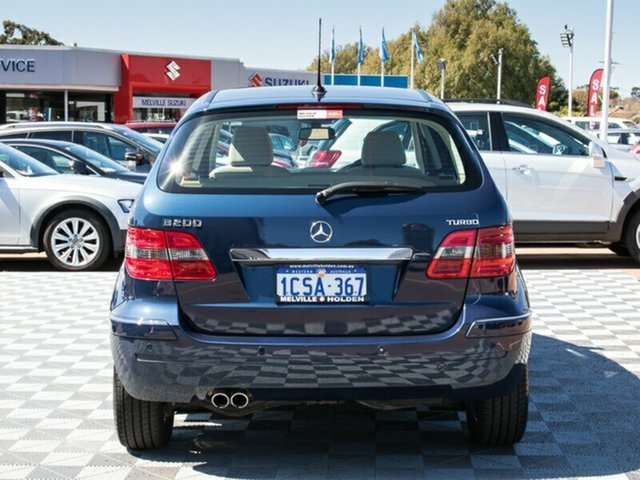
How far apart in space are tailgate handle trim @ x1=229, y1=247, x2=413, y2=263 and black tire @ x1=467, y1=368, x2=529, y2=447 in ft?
2.94

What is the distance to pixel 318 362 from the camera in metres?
4.11

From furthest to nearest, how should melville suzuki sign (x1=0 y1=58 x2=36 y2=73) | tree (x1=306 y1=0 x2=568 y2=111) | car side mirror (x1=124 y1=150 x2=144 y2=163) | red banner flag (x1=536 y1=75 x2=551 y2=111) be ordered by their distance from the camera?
tree (x1=306 y1=0 x2=568 y2=111) < red banner flag (x1=536 y1=75 x2=551 y2=111) < melville suzuki sign (x1=0 y1=58 x2=36 y2=73) < car side mirror (x1=124 y1=150 x2=144 y2=163)

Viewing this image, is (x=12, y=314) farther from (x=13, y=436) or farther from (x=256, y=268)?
(x=256, y=268)

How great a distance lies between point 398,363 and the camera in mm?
4129

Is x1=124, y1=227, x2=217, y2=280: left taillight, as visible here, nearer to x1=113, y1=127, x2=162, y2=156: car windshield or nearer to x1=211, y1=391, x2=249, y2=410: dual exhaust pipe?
x1=211, y1=391, x2=249, y2=410: dual exhaust pipe

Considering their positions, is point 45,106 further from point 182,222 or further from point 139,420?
point 182,222

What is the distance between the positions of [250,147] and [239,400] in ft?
3.76

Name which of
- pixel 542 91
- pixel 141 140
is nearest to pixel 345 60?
pixel 542 91

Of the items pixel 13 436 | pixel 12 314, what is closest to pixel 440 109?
pixel 13 436

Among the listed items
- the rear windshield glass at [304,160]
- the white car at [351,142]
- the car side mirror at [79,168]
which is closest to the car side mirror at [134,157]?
the car side mirror at [79,168]

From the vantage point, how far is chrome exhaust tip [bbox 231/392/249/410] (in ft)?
13.9

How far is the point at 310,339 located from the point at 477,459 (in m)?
1.15

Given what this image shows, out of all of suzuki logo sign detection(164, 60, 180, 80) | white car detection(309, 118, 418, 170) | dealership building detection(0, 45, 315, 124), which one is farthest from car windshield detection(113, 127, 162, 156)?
suzuki logo sign detection(164, 60, 180, 80)

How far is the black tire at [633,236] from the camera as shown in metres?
11.5
